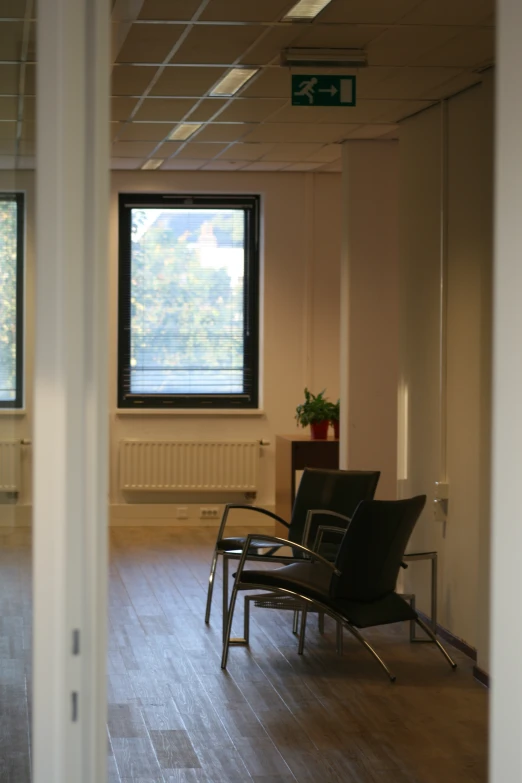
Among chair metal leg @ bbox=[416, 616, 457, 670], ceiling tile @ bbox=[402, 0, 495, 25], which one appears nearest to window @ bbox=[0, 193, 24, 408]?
ceiling tile @ bbox=[402, 0, 495, 25]

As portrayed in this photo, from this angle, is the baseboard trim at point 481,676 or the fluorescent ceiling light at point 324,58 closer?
the baseboard trim at point 481,676

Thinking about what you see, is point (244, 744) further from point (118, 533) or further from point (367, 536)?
point (118, 533)

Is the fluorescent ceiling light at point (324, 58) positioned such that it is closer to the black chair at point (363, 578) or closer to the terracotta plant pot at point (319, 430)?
the black chair at point (363, 578)

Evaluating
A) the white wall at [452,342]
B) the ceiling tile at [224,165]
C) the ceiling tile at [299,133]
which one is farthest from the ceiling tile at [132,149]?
the white wall at [452,342]

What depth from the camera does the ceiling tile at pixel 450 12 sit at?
171 inches

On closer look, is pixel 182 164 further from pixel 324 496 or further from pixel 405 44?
pixel 405 44

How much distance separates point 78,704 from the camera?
6.16 feet

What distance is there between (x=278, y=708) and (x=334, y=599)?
639 millimetres

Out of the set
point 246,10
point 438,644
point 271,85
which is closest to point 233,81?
point 271,85

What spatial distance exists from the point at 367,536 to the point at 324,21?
7.79ft

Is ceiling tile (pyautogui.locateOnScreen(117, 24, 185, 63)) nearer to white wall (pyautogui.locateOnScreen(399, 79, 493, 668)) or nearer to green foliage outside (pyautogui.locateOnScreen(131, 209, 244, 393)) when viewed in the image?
white wall (pyautogui.locateOnScreen(399, 79, 493, 668))

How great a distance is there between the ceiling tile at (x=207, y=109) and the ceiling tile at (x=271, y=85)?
0.24 metres

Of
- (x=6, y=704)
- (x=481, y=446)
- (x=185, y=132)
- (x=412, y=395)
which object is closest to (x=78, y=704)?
(x=6, y=704)

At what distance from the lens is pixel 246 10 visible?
450 cm
